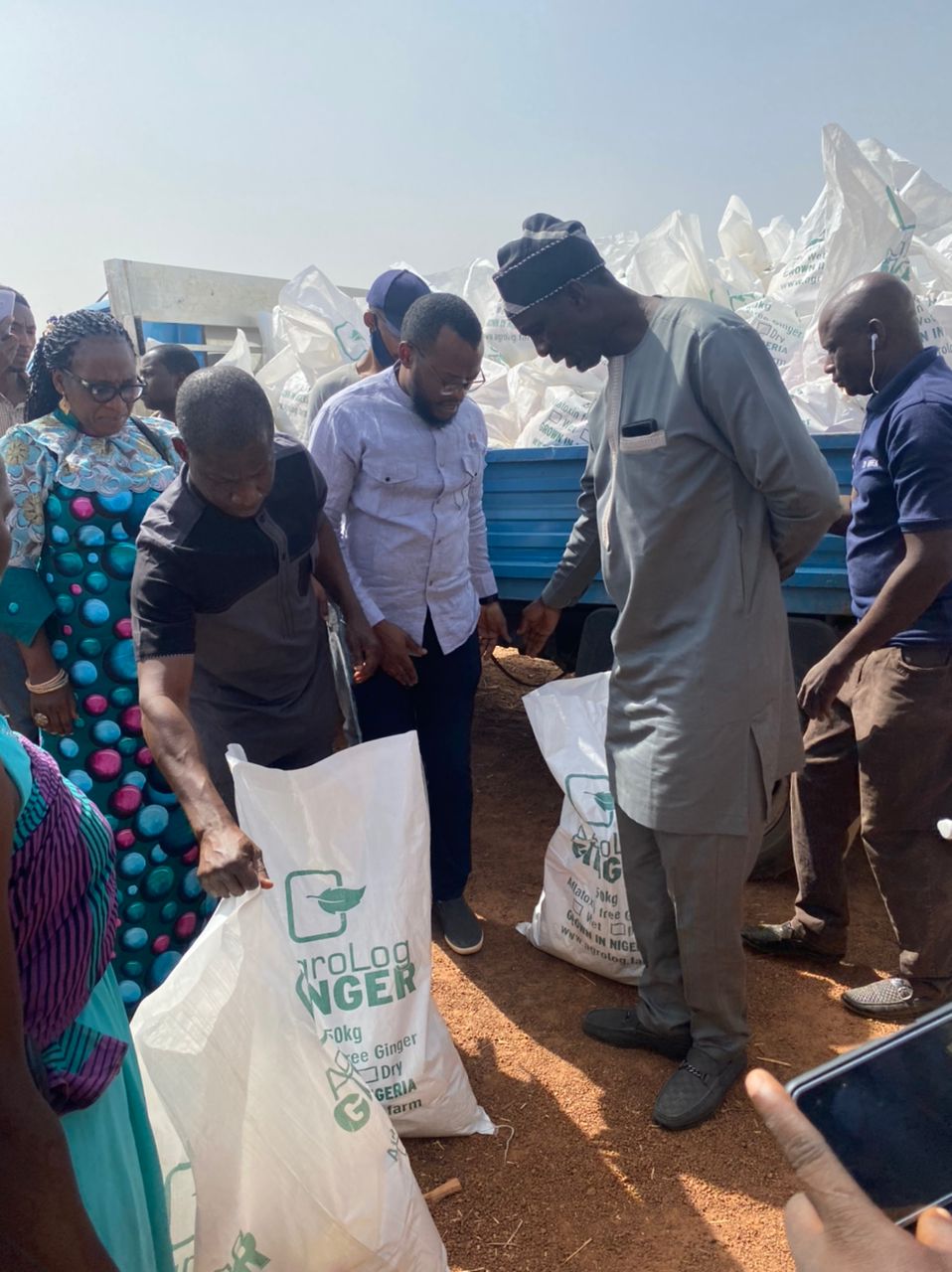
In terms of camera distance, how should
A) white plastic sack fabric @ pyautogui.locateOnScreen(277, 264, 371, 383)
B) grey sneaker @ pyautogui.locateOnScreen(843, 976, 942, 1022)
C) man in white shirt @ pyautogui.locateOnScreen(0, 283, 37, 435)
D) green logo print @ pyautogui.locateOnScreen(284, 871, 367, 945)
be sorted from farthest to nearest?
white plastic sack fabric @ pyautogui.locateOnScreen(277, 264, 371, 383) → man in white shirt @ pyautogui.locateOnScreen(0, 283, 37, 435) → grey sneaker @ pyautogui.locateOnScreen(843, 976, 942, 1022) → green logo print @ pyautogui.locateOnScreen(284, 871, 367, 945)

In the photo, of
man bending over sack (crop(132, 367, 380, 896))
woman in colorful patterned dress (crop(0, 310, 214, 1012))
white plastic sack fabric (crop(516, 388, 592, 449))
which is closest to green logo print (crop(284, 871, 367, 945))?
man bending over sack (crop(132, 367, 380, 896))

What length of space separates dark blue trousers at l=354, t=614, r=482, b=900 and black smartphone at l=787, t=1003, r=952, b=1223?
2060 mm

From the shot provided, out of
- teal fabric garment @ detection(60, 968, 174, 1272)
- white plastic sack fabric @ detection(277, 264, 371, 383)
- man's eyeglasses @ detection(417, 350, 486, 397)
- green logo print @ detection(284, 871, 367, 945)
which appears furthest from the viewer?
white plastic sack fabric @ detection(277, 264, 371, 383)

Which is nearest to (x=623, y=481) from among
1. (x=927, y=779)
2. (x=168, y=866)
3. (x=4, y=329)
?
(x=927, y=779)

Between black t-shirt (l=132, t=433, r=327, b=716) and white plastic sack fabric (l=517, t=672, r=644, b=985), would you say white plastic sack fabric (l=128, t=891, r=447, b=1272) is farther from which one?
white plastic sack fabric (l=517, t=672, r=644, b=985)

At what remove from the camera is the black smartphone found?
2.41 ft

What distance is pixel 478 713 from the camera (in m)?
5.08

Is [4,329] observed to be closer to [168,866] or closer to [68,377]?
[68,377]

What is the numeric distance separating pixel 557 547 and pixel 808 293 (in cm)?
138

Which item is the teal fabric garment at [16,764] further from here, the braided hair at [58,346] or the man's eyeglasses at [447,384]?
the man's eyeglasses at [447,384]

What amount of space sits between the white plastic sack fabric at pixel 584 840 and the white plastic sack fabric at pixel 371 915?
0.60 meters

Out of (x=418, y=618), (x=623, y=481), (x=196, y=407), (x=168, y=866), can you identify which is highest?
(x=196, y=407)

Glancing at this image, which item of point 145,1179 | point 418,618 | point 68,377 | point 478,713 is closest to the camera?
point 145,1179

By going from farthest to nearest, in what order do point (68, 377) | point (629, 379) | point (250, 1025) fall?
1. point (68, 377)
2. point (629, 379)
3. point (250, 1025)
